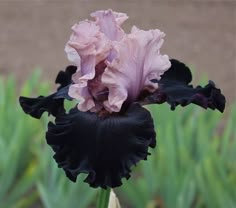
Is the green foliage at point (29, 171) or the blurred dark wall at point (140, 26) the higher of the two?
the blurred dark wall at point (140, 26)

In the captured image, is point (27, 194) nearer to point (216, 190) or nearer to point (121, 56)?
point (216, 190)

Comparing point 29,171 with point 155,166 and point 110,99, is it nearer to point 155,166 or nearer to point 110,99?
point 155,166

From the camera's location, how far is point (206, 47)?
12.7 ft

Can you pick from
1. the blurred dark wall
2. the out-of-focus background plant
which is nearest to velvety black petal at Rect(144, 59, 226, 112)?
the out-of-focus background plant

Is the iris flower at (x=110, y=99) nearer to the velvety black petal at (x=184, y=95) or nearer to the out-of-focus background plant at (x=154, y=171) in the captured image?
the velvety black petal at (x=184, y=95)

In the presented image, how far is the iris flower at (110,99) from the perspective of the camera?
0.86 meters

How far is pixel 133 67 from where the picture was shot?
3.03ft

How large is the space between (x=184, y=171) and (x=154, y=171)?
3.2 inches

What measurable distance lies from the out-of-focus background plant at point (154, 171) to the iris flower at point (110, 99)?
84 centimetres

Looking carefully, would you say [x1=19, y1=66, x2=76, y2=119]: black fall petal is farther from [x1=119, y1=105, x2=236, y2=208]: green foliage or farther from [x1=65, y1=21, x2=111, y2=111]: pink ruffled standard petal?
[x1=119, y1=105, x2=236, y2=208]: green foliage

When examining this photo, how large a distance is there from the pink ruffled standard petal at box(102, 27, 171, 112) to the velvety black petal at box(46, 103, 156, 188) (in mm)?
33

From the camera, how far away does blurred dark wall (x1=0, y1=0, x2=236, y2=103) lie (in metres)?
3.63

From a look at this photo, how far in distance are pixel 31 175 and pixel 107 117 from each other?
107 centimetres

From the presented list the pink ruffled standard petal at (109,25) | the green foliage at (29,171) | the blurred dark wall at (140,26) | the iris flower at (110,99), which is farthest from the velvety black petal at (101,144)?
the blurred dark wall at (140,26)
